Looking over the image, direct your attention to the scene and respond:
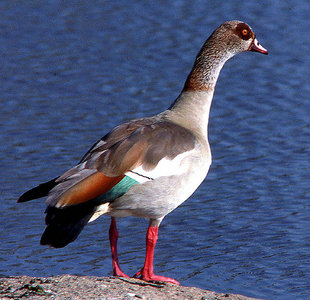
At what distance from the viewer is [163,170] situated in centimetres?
629

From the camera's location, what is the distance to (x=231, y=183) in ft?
31.4

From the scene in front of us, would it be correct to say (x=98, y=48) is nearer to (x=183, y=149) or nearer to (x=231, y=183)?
(x=231, y=183)

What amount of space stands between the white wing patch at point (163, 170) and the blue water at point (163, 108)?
1.59m

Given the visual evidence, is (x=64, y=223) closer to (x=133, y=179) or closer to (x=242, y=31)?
(x=133, y=179)

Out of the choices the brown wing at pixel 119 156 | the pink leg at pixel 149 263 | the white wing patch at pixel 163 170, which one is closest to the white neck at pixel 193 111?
the brown wing at pixel 119 156

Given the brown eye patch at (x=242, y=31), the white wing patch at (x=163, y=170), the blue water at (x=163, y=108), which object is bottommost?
the blue water at (x=163, y=108)

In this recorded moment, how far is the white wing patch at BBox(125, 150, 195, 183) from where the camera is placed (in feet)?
20.3

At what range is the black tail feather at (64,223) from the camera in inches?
227

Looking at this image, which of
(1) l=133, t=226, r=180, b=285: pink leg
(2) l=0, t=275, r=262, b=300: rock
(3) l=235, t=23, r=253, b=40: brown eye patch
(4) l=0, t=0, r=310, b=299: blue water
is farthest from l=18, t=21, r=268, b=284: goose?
(4) l=0, t=0, r=310, b=299: blue water

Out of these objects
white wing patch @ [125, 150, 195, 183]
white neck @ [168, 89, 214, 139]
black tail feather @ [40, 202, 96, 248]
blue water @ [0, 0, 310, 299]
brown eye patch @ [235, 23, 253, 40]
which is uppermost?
brown eye patch @ [235, 23, 253, 40]

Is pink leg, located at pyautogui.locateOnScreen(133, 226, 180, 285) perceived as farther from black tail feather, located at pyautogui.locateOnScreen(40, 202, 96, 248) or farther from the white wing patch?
black tail feather, located at pyautogui.locateOnScreen(40, 202, 96, 248)

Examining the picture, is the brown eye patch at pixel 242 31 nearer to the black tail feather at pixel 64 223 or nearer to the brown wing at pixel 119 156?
the brown wing at pixel 119 156

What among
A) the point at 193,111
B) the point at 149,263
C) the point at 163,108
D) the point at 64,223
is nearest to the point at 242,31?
the point at 193,111

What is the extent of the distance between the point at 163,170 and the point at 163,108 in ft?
16.6
